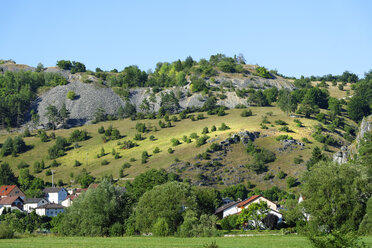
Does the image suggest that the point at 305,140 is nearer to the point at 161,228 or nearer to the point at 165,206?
the point at 165,206

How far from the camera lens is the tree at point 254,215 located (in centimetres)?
7750

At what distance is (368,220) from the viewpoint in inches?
2255

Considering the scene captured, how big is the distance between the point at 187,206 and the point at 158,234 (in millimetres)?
8367

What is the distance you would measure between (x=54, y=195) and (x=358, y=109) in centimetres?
10972

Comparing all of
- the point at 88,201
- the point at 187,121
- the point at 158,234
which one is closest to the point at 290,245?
the point at 158,234

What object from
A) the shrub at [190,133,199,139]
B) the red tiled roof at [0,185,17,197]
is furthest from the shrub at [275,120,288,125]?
the red tiled roof at [0,185,17,197]

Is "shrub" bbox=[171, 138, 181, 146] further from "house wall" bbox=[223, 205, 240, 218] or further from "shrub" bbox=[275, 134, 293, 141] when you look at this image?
"house wall" bbox=[223, 205, 240, 218]

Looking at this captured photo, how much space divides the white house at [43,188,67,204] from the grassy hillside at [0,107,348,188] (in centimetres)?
1189

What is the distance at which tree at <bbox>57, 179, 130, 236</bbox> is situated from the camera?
221 feet

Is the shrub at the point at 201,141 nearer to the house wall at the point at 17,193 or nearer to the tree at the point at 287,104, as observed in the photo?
the tree at the point at 287,104

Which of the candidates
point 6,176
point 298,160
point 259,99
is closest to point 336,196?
point 298,160

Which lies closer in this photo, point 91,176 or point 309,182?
point 309,182

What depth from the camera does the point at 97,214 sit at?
68188 mm

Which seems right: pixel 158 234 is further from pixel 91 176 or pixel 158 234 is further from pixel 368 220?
pixel 91 176
